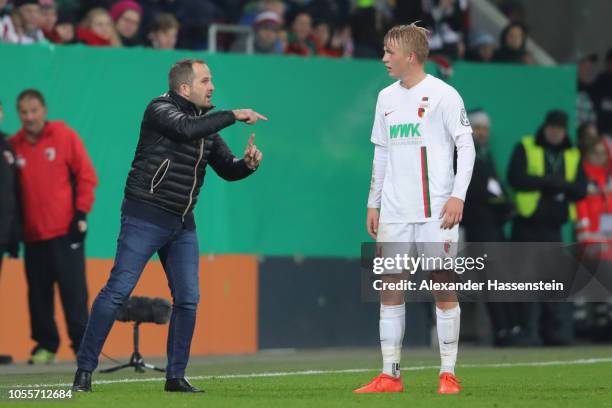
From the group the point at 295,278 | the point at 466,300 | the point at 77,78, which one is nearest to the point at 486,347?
the point at 466,300

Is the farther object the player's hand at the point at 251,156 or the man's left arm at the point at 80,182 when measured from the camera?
the man's left arm at the point at 80,182

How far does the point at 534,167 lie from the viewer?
1745 centimetres

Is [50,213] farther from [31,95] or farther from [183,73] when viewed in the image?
[183,73]

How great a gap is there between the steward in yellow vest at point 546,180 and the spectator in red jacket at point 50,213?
16.3ft

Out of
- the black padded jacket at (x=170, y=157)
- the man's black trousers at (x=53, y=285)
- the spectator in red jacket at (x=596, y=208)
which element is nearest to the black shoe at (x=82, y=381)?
the black padded jacket at (x=170, y=157)

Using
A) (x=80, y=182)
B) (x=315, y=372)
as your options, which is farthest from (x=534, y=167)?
(x=315, y=372)

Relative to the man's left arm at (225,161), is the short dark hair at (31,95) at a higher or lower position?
higher

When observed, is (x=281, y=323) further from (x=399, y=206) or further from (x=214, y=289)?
(x=399, y=206)

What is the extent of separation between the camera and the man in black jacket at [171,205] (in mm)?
10047

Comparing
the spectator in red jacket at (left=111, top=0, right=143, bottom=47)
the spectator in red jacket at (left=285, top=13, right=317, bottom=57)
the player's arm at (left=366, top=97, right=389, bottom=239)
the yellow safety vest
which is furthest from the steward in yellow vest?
the player's arm at (left=366, top=97, right=389, bottom=239)

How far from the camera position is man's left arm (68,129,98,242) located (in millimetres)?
14500

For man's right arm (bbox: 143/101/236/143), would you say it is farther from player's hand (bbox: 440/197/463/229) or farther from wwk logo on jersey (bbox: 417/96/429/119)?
player's hand (bbox: 440/197/463/229)

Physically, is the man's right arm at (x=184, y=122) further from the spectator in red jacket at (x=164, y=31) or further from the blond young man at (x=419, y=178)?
A: the spectator in red jacket at (x=164, y=31)

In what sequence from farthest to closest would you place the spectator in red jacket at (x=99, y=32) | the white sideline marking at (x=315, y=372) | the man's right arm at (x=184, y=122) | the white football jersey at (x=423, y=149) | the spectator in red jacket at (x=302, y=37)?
the spectator in red jacket at (x=302, y=37), the spectator in red jacket at (x=99, y=32), the white sideline marking at (x=315, y=372), the white football jersey at (x=423, y=149), the man's right arm at (x=184, y=122)
